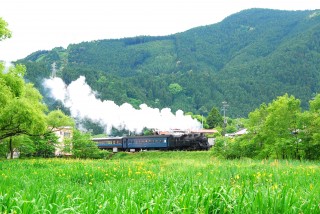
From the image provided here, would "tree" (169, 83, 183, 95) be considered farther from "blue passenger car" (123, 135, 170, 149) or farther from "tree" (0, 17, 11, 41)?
"tree" (0, 17, 11, 41)

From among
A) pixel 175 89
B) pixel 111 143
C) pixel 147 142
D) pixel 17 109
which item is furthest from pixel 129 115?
pixel 175 89

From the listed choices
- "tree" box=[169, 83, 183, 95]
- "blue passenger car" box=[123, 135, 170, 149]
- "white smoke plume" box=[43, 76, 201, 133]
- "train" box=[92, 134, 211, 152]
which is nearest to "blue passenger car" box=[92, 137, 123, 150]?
"train" box=[92, 134, 211, 152]

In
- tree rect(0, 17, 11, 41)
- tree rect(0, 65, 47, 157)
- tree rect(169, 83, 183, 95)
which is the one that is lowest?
tree rect(0, 65, 47, 157)

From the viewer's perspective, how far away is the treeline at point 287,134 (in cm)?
2914

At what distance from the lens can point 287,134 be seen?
30328 millimetres

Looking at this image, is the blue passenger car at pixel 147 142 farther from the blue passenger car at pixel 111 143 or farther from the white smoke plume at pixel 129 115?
the white smoke plume at pixel 129 115

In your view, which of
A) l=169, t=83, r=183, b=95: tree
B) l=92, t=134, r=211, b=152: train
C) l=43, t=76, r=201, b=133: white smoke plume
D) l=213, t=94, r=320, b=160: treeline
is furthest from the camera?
l=169, t=83, r=183, b=95: tree

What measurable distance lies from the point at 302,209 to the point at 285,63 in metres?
197

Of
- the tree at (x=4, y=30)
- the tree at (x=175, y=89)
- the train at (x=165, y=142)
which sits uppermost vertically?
the tree at (x=175, y=89)

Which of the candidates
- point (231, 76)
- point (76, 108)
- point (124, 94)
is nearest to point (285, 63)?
point (231, 76)

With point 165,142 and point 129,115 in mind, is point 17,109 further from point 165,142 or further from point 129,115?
point 129,115

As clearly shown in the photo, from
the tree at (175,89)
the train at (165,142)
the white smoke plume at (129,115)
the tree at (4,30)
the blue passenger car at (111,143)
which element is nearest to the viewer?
the tree at (4,30)

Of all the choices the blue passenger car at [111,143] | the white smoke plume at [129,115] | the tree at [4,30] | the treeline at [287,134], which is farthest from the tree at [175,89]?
the tree at [4,30]

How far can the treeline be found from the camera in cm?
2914
